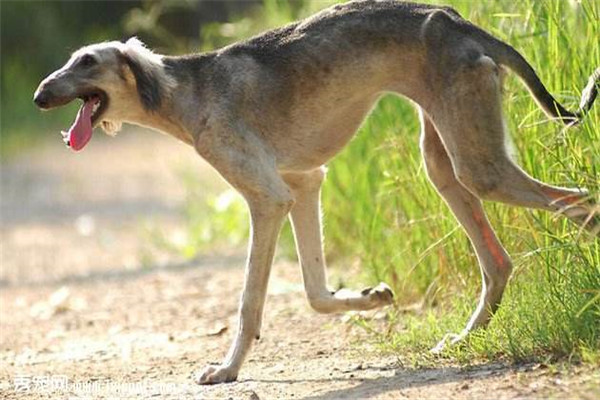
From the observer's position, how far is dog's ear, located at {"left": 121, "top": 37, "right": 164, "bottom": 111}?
267 inches

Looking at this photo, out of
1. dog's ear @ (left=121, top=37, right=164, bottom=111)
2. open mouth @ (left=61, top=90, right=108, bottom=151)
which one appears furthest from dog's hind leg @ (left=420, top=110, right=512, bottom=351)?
open mouth @ (left=61, top=90, right=108, bottom=151)

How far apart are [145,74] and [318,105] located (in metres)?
0.86

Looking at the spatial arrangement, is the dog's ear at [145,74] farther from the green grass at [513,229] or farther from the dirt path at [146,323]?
the green grass at [513,229]

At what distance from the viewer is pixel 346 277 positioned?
904cm

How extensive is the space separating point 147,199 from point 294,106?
27.3 feet

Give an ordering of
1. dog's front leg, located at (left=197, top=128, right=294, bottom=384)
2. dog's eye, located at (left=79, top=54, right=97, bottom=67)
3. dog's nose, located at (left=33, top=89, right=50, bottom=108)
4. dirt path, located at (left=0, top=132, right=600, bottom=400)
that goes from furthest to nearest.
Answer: dog's eye, located at (left=79, top=54, right=97, bottom=67) → dog's nose, located at (left=33, top=89, right=50, bottom=108) → dog's front leg, located at (left=197, top=128, right=294, bottom=384) → dirt path, located at (left=0, top=132, right=600, bottom=400)

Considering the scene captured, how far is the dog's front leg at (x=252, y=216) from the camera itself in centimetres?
651

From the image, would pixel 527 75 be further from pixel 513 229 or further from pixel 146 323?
pixel 146 323

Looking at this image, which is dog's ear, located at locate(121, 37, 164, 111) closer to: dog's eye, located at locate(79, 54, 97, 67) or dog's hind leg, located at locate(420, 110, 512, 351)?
dog's eye, located at locate(79, 54, 97, 67)

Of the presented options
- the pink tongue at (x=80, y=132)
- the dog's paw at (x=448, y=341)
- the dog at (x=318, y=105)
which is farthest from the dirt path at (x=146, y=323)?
the pink tongue at (x=80, y=132)

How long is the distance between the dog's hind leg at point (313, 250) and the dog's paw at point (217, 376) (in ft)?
2.56

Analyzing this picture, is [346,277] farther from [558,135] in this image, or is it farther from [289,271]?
[558,135]

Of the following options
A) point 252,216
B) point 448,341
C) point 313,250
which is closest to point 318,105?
point 252,216

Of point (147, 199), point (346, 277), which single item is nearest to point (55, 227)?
point (147, 199)
